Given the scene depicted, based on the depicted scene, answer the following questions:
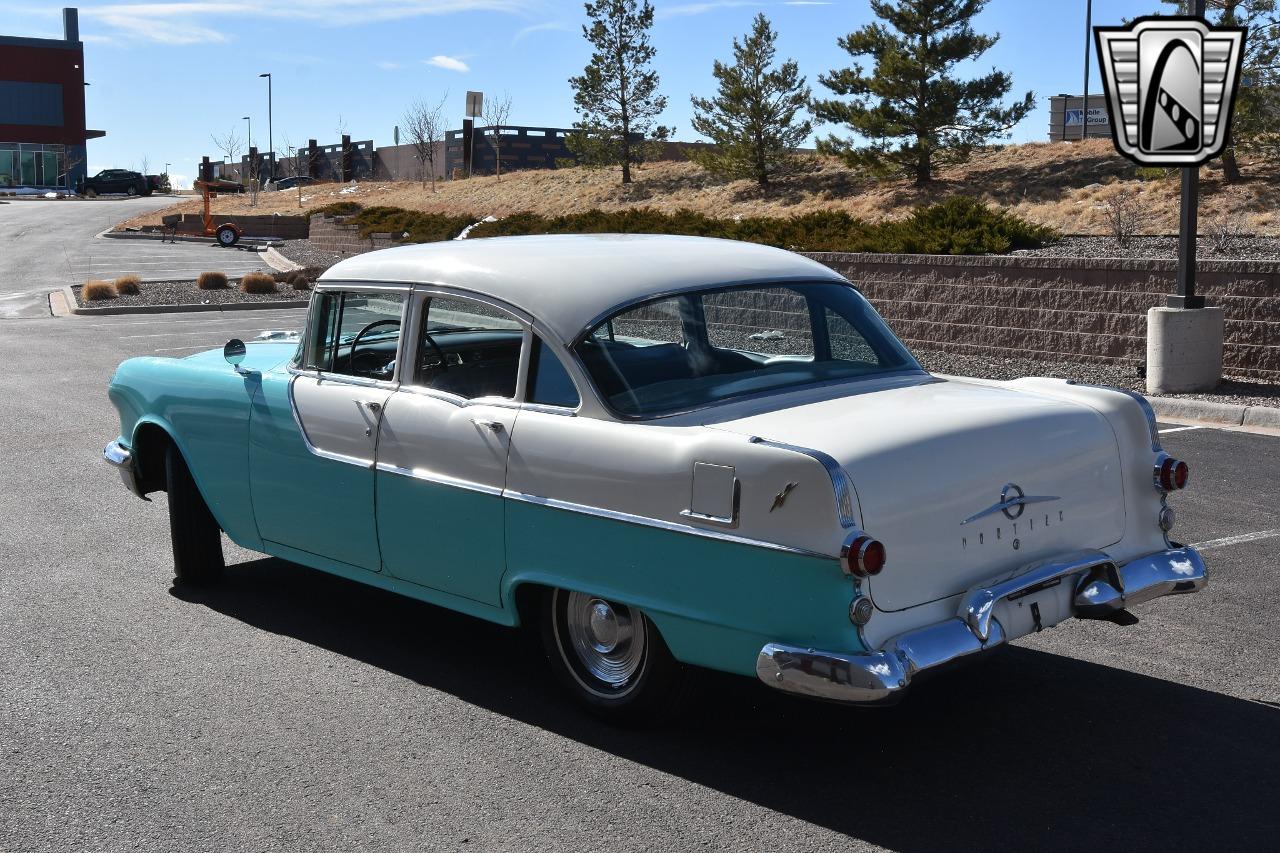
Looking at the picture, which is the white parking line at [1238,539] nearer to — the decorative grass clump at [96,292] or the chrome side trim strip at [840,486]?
the chrome side trim strip at [840,486]

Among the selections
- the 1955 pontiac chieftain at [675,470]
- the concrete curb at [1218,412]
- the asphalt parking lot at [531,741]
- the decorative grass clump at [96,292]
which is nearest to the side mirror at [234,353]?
the 1955 pontiac chieftain at [675,470]

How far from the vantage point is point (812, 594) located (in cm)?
409

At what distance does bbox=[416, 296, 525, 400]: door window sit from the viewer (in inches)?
206

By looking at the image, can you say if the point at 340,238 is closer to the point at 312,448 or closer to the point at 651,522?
the point at 312,448

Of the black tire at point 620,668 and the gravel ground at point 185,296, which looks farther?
the gravel ground at point 185,296

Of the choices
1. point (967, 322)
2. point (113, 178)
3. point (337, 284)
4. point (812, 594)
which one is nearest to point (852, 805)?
point (812, 594)

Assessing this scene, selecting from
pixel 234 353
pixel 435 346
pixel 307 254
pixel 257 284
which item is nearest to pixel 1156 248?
pixel 234 353

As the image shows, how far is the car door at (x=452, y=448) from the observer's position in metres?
5.04

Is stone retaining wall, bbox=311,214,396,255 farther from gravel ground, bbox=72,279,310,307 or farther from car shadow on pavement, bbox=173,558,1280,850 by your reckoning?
car shadow on pavement, bbox=173,558,1280,850

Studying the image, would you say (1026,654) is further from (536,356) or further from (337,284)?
(337,284)

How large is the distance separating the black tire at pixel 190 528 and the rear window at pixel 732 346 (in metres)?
2.70

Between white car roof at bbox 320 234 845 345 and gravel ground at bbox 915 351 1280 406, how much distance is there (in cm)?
844

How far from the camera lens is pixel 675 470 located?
14.4 ft

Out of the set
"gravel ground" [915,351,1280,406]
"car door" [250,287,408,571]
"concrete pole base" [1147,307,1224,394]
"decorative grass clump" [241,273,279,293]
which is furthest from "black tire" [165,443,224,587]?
"decorative grass clump" [241,273,279,293]
